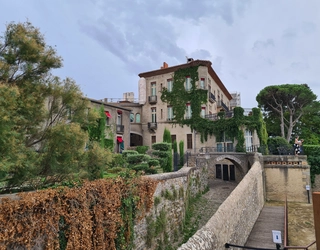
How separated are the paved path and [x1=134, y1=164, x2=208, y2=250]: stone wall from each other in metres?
3.73

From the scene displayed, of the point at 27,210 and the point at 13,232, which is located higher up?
the point at 27,210

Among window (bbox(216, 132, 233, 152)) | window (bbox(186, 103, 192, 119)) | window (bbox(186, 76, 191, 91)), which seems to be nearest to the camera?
window (bbox(216, 132, 233, 152))

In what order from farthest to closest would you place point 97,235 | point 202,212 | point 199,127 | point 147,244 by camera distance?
point 199,127, point 202,212, point 147,244, point 97,235

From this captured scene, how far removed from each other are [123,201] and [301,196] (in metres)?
18.0

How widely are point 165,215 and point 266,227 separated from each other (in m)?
6.40

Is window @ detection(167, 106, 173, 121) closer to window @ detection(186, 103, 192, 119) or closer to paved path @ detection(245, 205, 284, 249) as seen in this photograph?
window @ detection(186, 103, 192, 119)

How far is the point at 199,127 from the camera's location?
→ 30.6 meters

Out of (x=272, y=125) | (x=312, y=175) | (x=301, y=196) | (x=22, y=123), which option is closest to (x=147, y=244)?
(x=22, y=123)

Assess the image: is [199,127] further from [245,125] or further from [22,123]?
A: [22,123]

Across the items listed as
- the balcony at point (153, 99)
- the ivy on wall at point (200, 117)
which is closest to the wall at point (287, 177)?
the ivy on wall at point (200, 117)

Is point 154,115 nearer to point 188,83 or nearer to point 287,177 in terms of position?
point 188,83

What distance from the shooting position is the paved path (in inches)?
450

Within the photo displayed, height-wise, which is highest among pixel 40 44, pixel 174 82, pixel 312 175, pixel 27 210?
pixel 174 82

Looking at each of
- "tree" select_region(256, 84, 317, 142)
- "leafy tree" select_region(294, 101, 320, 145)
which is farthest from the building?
"leafy tree" select_region(294, 101, 320, 145)
